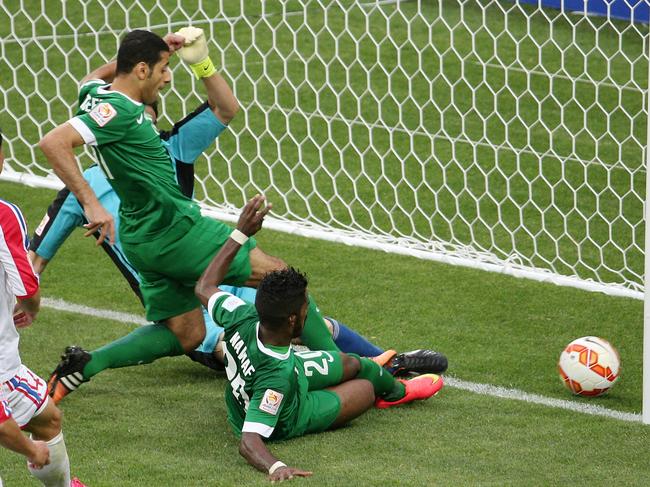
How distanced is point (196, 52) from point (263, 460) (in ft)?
6.72

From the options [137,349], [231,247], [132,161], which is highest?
[132,161]

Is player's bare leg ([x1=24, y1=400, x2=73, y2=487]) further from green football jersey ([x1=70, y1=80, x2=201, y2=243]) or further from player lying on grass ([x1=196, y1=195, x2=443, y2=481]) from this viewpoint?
green football jersey ([x1=70, y1=80, x2=201, y2=243])

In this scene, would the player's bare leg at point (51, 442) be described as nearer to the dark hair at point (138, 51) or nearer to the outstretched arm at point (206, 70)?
the dark hair at point (138, 51)

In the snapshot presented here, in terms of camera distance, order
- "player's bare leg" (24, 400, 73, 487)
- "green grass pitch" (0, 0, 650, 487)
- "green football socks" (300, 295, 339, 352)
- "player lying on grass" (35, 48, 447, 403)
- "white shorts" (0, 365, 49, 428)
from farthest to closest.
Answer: "player lying on grass" (35, 48, 447, 403)
"green football socks" (300, 295, 339, 352)
"green grass pitch" (0, 0, 650, 487)
"player's bare leg" (24, 400, 73, 487)
"white shorts" (0, 365, 49, 428)

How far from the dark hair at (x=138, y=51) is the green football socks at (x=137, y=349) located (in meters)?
1.14

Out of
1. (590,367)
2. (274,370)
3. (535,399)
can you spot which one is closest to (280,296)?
(274,370)

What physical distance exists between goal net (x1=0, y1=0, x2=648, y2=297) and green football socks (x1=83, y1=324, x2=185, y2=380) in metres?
2.64

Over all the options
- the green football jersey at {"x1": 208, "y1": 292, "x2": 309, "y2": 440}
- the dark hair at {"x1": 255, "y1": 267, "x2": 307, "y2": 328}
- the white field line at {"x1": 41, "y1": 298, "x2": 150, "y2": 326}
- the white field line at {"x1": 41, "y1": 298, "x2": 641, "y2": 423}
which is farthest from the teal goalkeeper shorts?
the white field line at {"x1": 41, "y1": 298, "x2": 150, "y2": 326}

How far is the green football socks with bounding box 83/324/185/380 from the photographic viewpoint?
5609 millimetres

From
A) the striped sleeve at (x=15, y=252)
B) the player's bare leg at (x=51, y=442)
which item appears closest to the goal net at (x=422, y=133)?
the player's bare leg at (x=51, y=442)

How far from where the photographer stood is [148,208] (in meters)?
5.38

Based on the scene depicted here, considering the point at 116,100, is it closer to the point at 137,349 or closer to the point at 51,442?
the point at 137,349

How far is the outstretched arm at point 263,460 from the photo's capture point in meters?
4.68

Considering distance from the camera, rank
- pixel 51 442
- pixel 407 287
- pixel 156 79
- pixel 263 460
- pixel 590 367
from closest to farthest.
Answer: pixel 51 442 → pixel 263 460 → pixel 156 79 → pixel 590 367 → pixel 407 287
